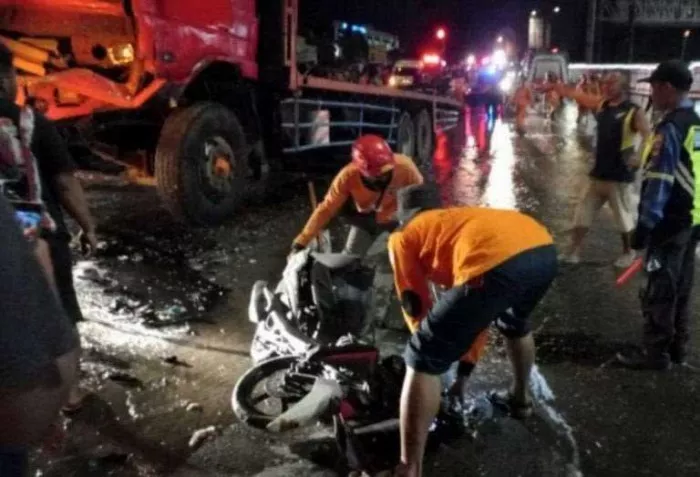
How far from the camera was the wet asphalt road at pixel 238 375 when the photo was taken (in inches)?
134

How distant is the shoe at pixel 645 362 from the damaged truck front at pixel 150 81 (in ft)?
13.9

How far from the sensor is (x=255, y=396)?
3984 millimetres

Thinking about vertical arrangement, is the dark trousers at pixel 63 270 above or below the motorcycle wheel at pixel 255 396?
above

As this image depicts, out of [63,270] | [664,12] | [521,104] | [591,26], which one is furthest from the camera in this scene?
[591,26]

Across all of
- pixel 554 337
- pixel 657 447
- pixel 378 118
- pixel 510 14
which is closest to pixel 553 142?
pixel 378 118

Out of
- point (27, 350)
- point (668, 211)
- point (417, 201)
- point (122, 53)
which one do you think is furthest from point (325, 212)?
point (27, 350)

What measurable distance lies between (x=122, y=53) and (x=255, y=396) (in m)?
3.88

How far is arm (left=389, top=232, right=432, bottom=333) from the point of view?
3197mm

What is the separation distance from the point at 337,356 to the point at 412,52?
1728 cm

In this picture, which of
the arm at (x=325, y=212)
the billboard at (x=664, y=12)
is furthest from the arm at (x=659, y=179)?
the billboard at (x=664, y=12)

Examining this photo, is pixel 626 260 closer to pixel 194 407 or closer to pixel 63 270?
pixel 194 407

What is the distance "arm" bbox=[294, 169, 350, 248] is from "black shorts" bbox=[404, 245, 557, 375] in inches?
72.0

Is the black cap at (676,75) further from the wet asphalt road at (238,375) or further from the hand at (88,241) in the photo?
the hand at (88,241)

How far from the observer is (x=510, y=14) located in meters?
49.3
